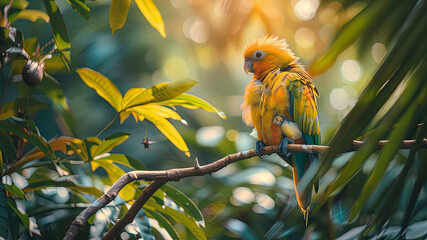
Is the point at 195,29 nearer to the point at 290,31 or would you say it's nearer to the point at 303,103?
the point at 290,31

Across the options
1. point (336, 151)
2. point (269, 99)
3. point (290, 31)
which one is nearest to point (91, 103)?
point (290, 31)

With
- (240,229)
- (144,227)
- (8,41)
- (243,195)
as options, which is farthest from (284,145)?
(243,195)

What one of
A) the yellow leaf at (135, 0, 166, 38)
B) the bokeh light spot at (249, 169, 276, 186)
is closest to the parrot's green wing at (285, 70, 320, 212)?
the yellow leaf at (135, 0, 166, 38)

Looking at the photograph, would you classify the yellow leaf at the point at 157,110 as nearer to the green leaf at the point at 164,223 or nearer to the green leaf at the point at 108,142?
the green leaf at the point at 108,142

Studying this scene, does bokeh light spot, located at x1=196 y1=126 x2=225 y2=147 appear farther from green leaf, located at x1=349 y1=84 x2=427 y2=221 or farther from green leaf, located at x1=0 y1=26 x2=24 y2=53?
green leaf, located at x1=349 y1=84 x2=427 y2=221

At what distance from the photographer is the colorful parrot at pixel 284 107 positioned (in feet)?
3.02

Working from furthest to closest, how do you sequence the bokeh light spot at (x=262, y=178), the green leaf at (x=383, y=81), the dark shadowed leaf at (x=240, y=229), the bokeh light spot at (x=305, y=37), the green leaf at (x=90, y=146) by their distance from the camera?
the bokeh light spot at (x=305, y=37)
the bokeh light spot at (x=262, y=178)
the dark shadowed leaf at (x=240, y=229)
the green leaf at (x=90, y=146)
the green leaf at (x=383, y=81)

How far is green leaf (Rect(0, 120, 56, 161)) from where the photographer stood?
80cm

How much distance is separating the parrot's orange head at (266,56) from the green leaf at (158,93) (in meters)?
0.26

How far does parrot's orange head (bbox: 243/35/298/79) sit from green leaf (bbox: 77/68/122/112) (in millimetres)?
336

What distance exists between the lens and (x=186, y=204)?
0.87 metres

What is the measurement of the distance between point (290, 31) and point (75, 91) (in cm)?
108

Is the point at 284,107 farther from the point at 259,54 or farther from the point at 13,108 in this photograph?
the point at 13,108

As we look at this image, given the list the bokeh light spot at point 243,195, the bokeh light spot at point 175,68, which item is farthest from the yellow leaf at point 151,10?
the bokeh light spot at point 175,68
